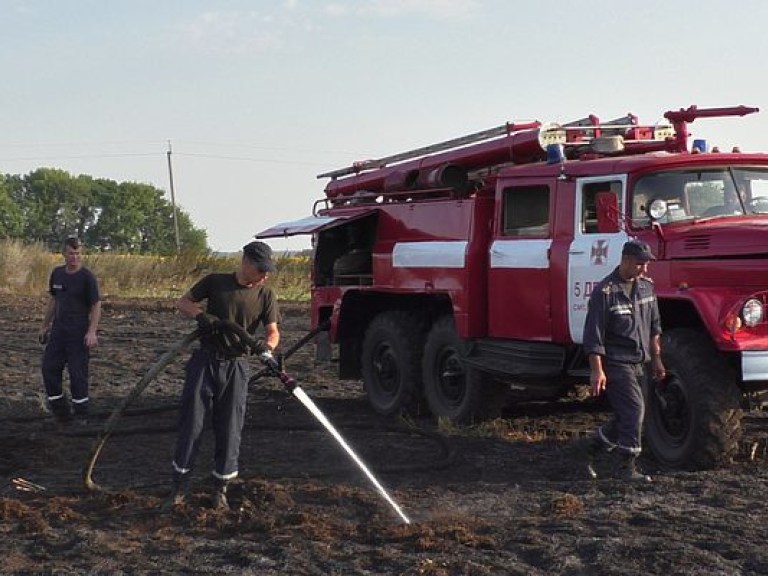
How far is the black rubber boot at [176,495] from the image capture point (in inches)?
301

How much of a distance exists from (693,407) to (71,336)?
6135mm

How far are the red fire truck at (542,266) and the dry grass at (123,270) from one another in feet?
75.8

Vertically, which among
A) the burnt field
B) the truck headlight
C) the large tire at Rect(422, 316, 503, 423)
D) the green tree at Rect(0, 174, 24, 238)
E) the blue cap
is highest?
the green tree at Rect(0, 174, 24, 238)

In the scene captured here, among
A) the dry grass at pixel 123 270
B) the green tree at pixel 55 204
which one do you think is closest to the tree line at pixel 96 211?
the green tree at pixel 55 204

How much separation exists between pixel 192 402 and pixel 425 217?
15.6 ft

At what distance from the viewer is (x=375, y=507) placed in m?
7.73

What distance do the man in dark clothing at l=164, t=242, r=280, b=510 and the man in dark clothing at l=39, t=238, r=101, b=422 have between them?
4186 mm

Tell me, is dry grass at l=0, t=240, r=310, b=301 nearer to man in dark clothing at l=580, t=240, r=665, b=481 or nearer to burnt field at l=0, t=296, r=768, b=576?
burnt field at l=0, t=296, r=768, b=576

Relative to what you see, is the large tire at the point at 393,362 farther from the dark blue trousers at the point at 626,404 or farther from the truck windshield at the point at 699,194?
the dark blue trousers at the point at 626,404

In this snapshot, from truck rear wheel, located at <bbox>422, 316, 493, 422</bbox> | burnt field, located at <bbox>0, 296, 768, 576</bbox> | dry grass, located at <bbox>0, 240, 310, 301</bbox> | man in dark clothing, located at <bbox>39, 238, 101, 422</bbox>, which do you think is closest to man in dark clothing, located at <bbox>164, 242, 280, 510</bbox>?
burnt field, located at <bbox>0, 296, 768, 576</bbox>

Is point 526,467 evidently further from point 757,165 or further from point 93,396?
point 93,396

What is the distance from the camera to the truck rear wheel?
37.4ft

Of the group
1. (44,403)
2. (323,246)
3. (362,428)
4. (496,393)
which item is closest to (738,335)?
(496,393)

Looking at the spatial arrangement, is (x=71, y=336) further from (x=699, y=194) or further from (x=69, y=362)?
(x=699, y=194)
